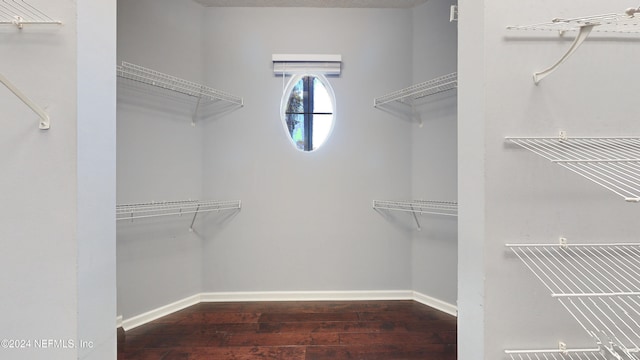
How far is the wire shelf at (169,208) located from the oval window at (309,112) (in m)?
0.83

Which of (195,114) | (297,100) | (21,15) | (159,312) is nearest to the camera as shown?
(21,15)

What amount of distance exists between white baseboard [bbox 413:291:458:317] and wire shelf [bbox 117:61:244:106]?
7.48 feet

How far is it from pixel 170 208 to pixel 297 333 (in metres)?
1.34

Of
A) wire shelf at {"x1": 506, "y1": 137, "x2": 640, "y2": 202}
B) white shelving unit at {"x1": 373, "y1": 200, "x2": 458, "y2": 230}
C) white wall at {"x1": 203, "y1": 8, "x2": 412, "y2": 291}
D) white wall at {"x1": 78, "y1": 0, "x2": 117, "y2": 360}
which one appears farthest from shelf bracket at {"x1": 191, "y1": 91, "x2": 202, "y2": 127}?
wire shelf at {"x1": 506, "y1": 137, "x2": 640, "y2": 202}

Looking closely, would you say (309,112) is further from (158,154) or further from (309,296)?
(309,296)

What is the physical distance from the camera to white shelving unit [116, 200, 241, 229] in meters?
1.76

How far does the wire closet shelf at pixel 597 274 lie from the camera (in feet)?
2.98

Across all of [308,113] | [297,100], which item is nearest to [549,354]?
[308,113]

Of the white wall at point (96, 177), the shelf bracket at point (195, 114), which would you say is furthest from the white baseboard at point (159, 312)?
the shelf bracket at point (195, 114)

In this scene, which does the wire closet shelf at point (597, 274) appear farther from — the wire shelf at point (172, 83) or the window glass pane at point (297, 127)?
→ the wire shelf at point (172, 83)

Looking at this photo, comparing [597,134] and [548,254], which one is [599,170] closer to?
[597,134]

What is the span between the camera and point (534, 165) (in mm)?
914

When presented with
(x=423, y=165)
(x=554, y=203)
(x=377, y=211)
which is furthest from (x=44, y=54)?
(x=423, y=165)

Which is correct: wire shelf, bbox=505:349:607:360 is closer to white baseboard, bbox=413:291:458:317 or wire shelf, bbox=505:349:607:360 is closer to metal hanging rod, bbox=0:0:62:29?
white baseboard, bbox=413:291:458:317
